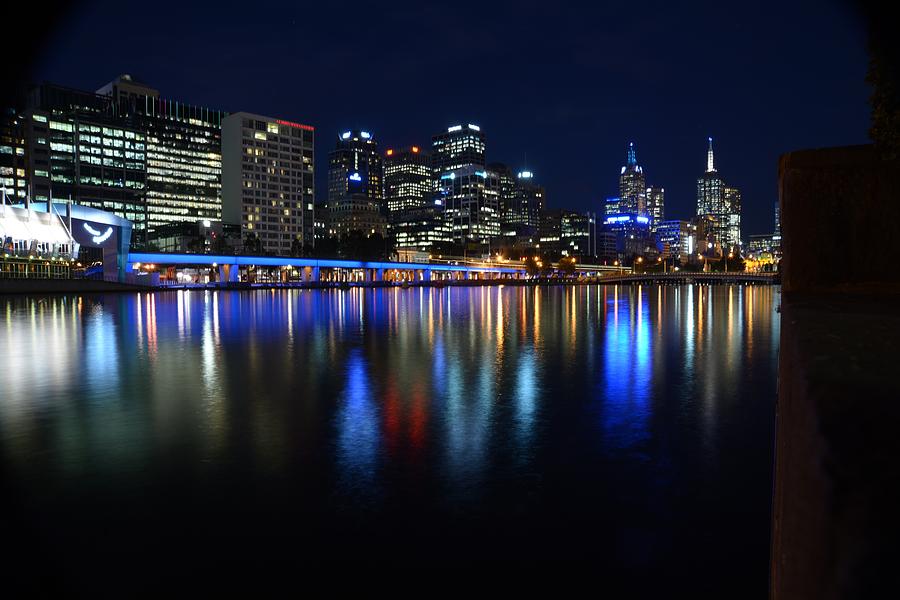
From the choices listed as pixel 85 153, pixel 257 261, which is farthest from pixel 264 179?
pixel 257 261

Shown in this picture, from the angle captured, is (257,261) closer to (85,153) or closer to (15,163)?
(15,163)

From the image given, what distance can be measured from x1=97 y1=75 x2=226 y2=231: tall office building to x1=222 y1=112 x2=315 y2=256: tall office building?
5.90 metres

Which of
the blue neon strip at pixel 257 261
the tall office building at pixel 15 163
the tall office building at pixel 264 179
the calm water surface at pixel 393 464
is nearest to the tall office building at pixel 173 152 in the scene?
the tall office building at pixel 264 179

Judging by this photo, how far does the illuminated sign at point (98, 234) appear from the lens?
8162 centimetres

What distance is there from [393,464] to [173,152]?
668 feet

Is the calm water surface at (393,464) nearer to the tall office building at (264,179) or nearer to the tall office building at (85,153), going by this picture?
the tall office building at (85,153)

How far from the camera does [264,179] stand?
18900 cm

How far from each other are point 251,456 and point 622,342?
691 inches

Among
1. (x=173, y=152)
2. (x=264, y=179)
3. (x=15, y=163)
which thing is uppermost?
(x=173, y=152)

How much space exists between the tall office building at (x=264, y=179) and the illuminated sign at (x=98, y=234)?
326 feet

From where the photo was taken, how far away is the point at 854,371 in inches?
89.4

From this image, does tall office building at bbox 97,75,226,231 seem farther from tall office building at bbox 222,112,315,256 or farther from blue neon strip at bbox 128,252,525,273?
blue neon strip at bbox 128,252,525,273

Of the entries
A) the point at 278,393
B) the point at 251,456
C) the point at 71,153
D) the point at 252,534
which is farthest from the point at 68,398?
the point at 71,153

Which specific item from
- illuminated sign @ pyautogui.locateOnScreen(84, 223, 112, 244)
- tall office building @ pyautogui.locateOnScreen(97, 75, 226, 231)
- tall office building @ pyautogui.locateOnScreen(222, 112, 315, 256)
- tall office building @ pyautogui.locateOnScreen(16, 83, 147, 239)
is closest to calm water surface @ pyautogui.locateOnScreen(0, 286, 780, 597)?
illuminated sign @ pyautogui.locateOnScreen(84, 223, 112, 244)
